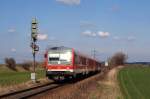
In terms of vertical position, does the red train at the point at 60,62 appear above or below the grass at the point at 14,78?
above

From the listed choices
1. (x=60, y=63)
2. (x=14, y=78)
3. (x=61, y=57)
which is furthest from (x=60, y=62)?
(x=14, y=78)

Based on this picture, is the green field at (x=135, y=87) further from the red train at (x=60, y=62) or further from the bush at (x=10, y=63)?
the bush at (x=10, y=63)

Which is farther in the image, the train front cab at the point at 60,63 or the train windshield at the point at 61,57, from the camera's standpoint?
the train windshield at the point at 61,57

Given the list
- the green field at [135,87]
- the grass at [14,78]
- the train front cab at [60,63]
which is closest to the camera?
the green field at [135,87]

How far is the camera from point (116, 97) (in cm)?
2319

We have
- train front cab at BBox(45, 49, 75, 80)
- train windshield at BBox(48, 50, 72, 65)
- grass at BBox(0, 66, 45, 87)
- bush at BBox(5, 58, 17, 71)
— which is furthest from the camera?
bush at BBox(5, 58, 17, 71)

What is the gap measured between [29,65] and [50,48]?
260 feet

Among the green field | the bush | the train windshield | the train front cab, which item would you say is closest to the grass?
the train front cab

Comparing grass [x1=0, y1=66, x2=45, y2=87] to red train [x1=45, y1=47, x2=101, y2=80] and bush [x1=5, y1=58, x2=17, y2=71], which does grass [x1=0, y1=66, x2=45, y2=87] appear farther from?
bush [x1=5, y1=58, x2=17, y2=71]

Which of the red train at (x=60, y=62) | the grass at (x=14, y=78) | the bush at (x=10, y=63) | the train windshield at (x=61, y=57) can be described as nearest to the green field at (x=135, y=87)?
the red train at (x=60, y=62)

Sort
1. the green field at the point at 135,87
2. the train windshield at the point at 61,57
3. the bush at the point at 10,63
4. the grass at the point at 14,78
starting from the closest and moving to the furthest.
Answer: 1. the green field at the point at 135,87
2. the grass at the point at 14,78
3. the train windshield at the point at 61,57
4. the bush at the point at 10,63

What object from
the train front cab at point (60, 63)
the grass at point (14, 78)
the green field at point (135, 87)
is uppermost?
the train front cab at point (60, 63)

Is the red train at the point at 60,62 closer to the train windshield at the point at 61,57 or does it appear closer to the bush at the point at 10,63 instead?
the train windshield at the point at 61,57

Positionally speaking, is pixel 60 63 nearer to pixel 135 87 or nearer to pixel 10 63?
pixel 135 87
